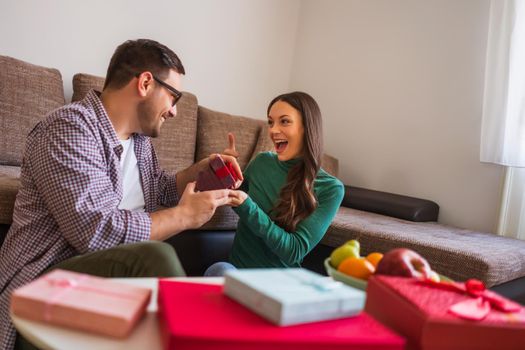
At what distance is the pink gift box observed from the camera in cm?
56

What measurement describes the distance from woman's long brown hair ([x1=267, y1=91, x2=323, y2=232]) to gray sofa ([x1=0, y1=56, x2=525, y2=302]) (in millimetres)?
356

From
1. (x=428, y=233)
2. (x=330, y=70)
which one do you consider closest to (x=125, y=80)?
(x=428, y=233)

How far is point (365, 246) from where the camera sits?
6.15ft

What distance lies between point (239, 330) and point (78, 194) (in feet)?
2.07

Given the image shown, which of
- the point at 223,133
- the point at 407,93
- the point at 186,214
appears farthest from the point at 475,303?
the point at 407,93

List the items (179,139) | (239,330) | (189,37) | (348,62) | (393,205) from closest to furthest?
(239,330) → (179,139) → (393,205) → (189,37) → (348,62)

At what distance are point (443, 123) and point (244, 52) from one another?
1267mm

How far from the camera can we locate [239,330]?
0.55 meters

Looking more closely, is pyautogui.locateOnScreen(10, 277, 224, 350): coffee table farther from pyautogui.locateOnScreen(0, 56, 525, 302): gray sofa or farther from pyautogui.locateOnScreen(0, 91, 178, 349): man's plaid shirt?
pyautogui.locateOnScreen(0, 56, 525, 302): gray sofa

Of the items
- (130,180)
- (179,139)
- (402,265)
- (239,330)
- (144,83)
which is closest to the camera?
(239,330)

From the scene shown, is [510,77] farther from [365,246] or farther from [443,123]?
[365,246]

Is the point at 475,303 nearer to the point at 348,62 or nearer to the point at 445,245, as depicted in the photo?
the point at 445,245

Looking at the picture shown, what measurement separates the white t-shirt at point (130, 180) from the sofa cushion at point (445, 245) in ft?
2.58

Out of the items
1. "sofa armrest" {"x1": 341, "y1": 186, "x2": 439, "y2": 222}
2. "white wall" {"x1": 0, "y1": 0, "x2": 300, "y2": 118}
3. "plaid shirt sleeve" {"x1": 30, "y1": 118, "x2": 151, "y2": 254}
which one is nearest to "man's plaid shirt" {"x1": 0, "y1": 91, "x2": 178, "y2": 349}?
"plaid shirt sleeve" {"x1": 30, "y1": 118, "x2": 151, "y2": 254}
